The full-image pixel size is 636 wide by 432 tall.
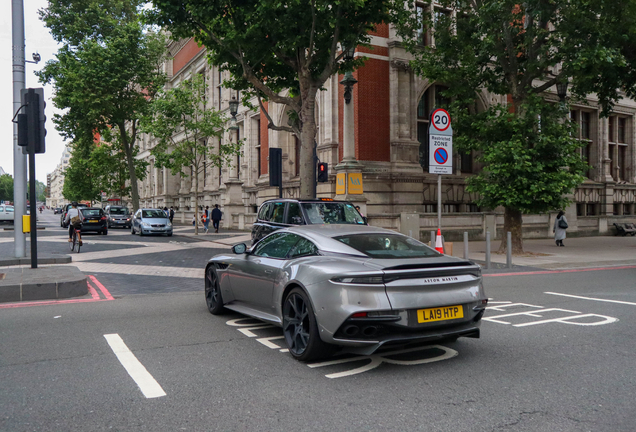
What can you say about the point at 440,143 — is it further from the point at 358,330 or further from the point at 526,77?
the point at 358,330

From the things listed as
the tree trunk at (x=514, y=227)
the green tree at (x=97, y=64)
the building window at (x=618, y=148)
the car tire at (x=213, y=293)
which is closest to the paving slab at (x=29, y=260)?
the car tire at (x=213, y=293)

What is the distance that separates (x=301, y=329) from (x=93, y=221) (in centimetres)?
2643

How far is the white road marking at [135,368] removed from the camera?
162 inches

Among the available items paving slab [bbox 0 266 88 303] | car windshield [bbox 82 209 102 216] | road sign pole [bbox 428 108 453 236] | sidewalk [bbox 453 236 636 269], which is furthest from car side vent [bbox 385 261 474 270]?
car windshield [bbox 82 209 102 216]

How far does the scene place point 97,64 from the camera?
3466cm

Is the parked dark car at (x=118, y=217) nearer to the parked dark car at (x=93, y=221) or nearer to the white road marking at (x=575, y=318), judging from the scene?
the parked dark car at (x=93, y=221)

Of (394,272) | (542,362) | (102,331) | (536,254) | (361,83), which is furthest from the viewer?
(361,83)

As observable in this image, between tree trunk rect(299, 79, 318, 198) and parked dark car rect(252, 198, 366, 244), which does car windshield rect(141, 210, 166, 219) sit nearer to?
tree trunk rect(299, 79, 318, 198)

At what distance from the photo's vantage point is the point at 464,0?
17.5 meters

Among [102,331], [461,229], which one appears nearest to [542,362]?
[102,331]

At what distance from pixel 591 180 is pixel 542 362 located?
3129cm

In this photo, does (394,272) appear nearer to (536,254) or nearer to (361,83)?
(536,254)

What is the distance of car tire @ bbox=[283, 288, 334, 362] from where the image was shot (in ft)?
15.4

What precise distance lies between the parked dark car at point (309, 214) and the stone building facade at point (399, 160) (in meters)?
8.16
